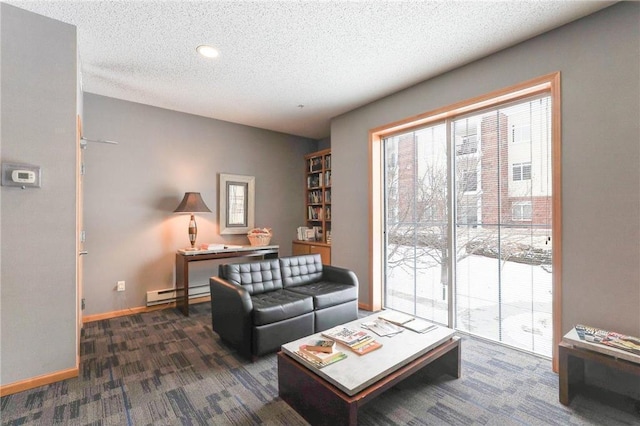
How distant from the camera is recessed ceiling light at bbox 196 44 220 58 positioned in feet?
8.47

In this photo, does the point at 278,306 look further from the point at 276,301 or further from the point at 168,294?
the point at 168,294

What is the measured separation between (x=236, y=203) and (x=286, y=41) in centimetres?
275

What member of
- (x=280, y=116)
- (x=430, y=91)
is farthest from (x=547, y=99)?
(x=280, y=116)

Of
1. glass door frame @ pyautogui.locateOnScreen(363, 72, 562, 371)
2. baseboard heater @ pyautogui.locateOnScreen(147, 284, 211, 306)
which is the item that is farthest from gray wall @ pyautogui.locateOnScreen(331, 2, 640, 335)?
baseboard heater @ pyautogui.locateOnScreen(147, 284, 211, 306)

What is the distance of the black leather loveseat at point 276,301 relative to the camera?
254cm

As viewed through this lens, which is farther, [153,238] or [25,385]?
[153,238]

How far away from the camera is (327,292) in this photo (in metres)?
3.10

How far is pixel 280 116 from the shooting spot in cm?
439

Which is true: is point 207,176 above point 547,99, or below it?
below

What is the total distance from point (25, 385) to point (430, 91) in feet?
14.0

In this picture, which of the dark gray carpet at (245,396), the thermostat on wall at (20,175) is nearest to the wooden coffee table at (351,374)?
the dark gray carpet at (245,396)

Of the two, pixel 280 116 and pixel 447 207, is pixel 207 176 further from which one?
pixel 447 207

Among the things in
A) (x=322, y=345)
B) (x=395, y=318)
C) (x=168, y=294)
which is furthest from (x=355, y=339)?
(x=168, y=294)

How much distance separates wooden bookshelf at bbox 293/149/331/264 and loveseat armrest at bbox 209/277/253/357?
2.03 meters
